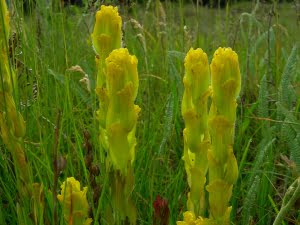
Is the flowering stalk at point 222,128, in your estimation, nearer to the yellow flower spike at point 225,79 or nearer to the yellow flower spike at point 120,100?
the yellow flower spike at point 225,79

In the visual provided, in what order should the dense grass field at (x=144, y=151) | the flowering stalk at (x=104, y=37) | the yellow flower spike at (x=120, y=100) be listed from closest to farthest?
1. the yellow flower spike at (x=120, y=100)
2. the flowering stalk at (x=104, y=37)
3. the dense grass field at (x=144, y=151)

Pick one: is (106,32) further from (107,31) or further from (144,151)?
(144,151)

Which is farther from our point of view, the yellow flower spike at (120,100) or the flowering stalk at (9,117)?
the flowering stalk at (9,117)

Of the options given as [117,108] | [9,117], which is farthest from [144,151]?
[117,108]

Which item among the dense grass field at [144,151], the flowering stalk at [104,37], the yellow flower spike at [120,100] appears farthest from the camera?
the dense grass field at [144,151]

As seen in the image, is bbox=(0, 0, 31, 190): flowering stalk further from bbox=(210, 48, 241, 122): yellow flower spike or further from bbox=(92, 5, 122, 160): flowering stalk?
bbox=(210, 48, 241, 122): yellow flower spike

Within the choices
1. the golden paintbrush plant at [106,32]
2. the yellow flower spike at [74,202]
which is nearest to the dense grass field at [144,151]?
the yellow flower spike at [74,202]

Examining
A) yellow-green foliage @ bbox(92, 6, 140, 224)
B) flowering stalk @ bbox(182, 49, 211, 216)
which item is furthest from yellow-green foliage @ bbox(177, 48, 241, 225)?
yellow-green foliage @ bbox(92, 6, 140, 224)

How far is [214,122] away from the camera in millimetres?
947

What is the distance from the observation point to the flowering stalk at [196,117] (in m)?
0.95

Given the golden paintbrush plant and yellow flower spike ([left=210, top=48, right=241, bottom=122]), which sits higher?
the golden paintbrush plant

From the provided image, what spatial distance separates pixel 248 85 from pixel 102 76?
4.96ft

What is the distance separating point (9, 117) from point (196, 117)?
0.38 meters

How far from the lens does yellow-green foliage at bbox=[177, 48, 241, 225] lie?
912mm
